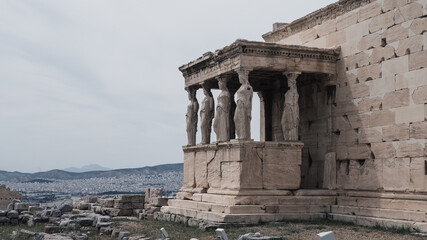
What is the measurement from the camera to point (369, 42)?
15.4 meters

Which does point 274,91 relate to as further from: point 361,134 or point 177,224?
point 177,224

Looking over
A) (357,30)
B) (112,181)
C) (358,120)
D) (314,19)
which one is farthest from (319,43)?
(112,181)

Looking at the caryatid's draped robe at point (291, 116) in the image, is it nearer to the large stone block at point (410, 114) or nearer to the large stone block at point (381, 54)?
the large stone block at point (381, 54)

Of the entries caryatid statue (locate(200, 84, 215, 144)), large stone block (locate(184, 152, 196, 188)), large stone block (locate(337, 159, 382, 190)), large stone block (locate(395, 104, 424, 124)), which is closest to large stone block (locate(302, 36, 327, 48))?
caryatid statue (locate(200, 84, 215, 144))

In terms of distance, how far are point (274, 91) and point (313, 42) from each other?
2035 mm

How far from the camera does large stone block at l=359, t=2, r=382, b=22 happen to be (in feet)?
49.8

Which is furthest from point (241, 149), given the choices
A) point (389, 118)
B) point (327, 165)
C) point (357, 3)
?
point (357, 3)

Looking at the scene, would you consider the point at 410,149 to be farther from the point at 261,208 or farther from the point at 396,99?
the point at 261,208

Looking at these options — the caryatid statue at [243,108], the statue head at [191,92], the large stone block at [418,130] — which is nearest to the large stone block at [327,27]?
the caryatid statue at [243,108]

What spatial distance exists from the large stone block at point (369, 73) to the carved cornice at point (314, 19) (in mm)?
1621

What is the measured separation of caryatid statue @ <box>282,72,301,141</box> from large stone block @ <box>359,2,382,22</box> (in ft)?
6.98

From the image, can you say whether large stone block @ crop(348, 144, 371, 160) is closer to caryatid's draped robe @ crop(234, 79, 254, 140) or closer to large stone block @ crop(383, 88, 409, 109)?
large stone block @ crop(383, 88, 409, 109)

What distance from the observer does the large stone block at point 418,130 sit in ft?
44.7

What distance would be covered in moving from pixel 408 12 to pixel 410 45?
76cm
